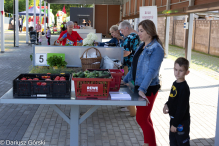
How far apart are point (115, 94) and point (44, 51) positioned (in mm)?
2323

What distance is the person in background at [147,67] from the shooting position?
3.11 m

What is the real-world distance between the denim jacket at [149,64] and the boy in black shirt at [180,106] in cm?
23

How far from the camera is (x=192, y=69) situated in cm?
1138

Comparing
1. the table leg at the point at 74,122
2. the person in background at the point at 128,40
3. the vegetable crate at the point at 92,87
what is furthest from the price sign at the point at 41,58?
the vegetable crate at the point at 92,87

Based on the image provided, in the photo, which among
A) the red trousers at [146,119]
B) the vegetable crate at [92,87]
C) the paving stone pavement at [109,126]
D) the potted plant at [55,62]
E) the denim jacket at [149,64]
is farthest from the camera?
the potted plant at [55,62]

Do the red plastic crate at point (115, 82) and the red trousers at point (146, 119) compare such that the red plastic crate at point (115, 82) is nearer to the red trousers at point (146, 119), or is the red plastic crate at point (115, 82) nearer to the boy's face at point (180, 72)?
the red trousers at point (146, 119)

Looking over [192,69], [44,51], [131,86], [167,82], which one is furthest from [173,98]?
[192,69]

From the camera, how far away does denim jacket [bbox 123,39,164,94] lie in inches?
122

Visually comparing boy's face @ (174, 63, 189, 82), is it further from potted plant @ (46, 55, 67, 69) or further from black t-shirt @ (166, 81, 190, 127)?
potted plant @ (46, 55, 67, 69)

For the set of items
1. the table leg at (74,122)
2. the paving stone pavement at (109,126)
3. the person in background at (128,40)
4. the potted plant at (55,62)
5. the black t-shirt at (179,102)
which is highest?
the person in background at (128,40)

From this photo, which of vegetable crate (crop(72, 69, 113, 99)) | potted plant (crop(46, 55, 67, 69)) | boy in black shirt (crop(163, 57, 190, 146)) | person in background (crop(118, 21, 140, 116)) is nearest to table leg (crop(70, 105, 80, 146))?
vegetable crate (crop(72, 69, 113, 99))

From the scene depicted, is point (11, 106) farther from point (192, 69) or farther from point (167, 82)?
point (192, 69)

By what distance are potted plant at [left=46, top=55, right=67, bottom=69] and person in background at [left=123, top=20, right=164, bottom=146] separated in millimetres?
1606

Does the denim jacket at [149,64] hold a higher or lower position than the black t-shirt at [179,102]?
higher
